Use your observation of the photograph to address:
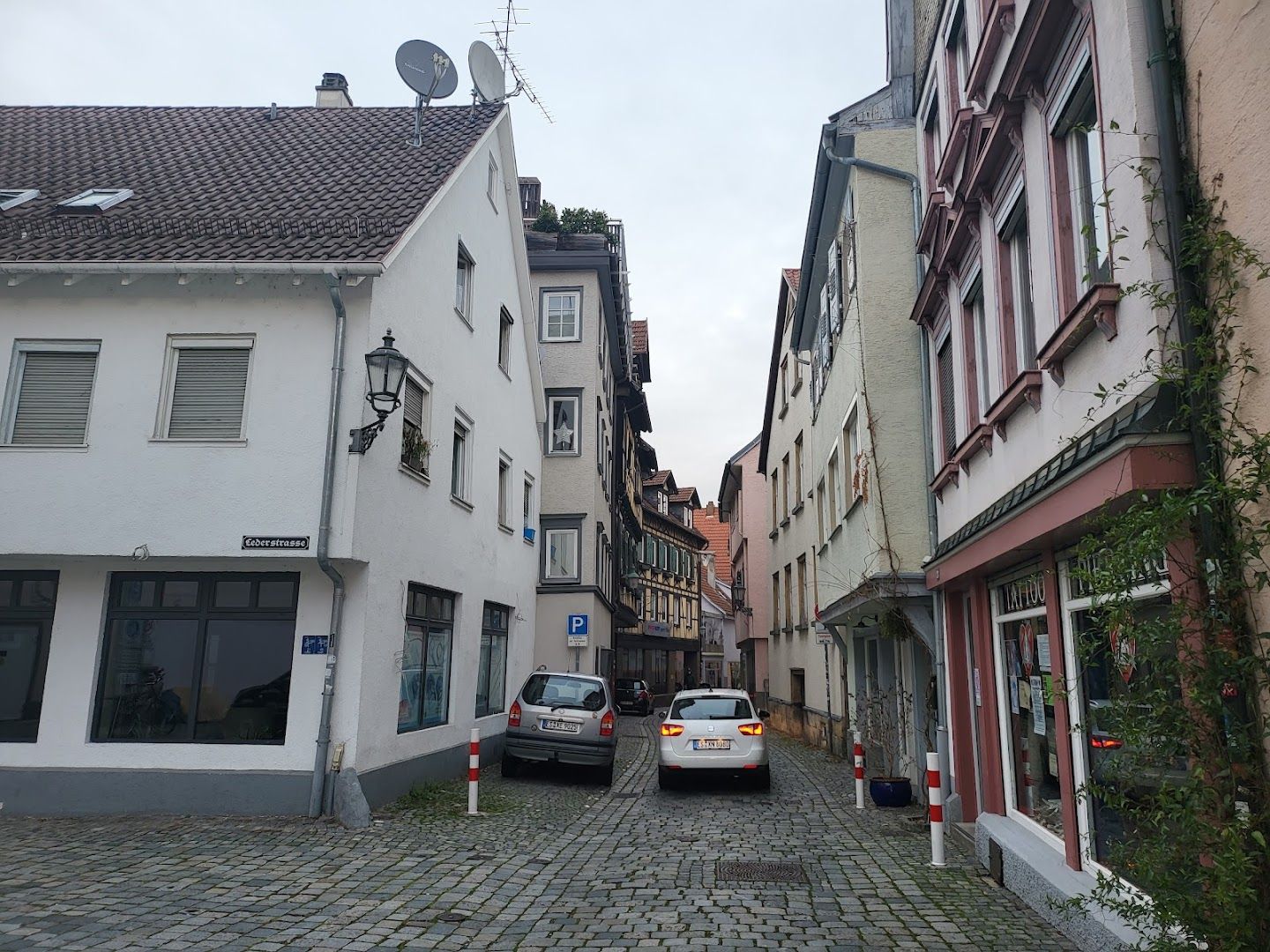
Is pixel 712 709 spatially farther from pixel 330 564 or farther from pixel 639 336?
pixel 639 336

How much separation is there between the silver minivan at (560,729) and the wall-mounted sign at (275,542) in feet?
16.2

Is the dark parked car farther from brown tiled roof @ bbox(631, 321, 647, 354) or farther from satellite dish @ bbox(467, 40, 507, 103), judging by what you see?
satellite dish @ bbox(467, 40, 507, 103)

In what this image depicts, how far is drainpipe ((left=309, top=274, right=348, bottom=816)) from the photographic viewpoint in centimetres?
1038

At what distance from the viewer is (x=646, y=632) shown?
4444cm

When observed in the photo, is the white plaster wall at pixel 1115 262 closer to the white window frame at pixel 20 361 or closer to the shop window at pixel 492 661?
the white window frame at pixel 20 361

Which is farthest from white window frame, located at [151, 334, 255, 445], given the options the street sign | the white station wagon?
the street sign

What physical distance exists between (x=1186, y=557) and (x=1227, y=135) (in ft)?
6.22

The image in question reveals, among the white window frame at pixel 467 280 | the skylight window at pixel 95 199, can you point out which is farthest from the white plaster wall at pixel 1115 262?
the skylight window at pixel 95 199

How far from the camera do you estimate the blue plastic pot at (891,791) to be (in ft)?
38.9

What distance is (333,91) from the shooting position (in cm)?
1911

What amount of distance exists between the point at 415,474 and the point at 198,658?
3302 mm

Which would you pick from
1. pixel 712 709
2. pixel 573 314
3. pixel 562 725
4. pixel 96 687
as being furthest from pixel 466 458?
pixel 573 314

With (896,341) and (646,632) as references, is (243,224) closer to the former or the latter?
(896,341)

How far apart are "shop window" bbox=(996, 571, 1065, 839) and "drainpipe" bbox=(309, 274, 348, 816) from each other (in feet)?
22.0
